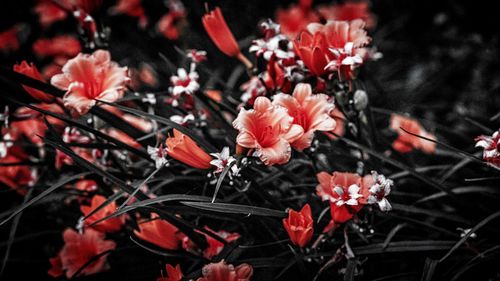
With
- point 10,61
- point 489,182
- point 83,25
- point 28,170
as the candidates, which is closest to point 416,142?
point 489,182

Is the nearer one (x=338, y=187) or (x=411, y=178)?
(x=338, y=187)

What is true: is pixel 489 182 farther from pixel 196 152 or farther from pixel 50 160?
pixel 50 160

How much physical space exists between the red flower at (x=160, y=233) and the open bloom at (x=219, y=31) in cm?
43

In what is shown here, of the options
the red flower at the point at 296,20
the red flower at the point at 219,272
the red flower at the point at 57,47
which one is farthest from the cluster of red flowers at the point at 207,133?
the red flower at the point at 57,47

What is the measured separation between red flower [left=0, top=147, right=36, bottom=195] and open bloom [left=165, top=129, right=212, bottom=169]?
1.80 ft

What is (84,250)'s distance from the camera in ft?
3.63

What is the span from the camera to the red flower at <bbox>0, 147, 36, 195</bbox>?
126 centimetres

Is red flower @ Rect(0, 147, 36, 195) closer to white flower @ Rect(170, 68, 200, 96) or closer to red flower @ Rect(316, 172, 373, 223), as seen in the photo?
white flower @ Rect(170, 68, 200, 96)

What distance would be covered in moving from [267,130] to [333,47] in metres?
0.26

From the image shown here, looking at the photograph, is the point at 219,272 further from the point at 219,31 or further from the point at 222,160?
the point at 219,31

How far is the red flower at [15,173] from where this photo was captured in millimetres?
1258

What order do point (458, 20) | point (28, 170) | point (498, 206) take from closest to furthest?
point (498, 206) → point (28, 170) → point (458, 20)

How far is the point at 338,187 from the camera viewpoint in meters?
0.89

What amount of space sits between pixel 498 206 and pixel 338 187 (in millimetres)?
525
